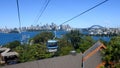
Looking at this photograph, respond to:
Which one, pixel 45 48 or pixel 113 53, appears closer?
pixel 113 53

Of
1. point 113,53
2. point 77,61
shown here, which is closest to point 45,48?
point 77,61

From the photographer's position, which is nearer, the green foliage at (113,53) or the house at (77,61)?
the green foliage at (113,53)

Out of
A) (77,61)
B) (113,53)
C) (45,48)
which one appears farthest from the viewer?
(45,48)

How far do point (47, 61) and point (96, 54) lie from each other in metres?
4.88

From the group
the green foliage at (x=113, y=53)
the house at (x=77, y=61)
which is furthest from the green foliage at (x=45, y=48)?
the green foliage at (x=113, y=53)

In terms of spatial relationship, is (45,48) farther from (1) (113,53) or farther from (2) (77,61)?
(1) (113,53)

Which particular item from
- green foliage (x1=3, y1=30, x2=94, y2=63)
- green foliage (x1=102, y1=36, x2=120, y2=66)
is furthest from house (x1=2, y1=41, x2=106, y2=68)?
green foliage (x1=3, y1=30, x2=94, y2=63)

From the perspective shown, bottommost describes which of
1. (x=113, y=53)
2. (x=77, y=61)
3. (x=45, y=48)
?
(x=45, y=48)

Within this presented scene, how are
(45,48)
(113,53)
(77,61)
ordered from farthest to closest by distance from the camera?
(45,48), (77,61), (113,53)

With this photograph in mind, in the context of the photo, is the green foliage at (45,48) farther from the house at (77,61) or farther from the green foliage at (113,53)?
the green foliage at (113,53)

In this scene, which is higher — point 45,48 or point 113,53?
point 113,53

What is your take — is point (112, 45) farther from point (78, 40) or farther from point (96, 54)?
point (78, 40)

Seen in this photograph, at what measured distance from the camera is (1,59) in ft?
152

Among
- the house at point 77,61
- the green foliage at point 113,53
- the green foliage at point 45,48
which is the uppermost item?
the green foliage at point 113,53
